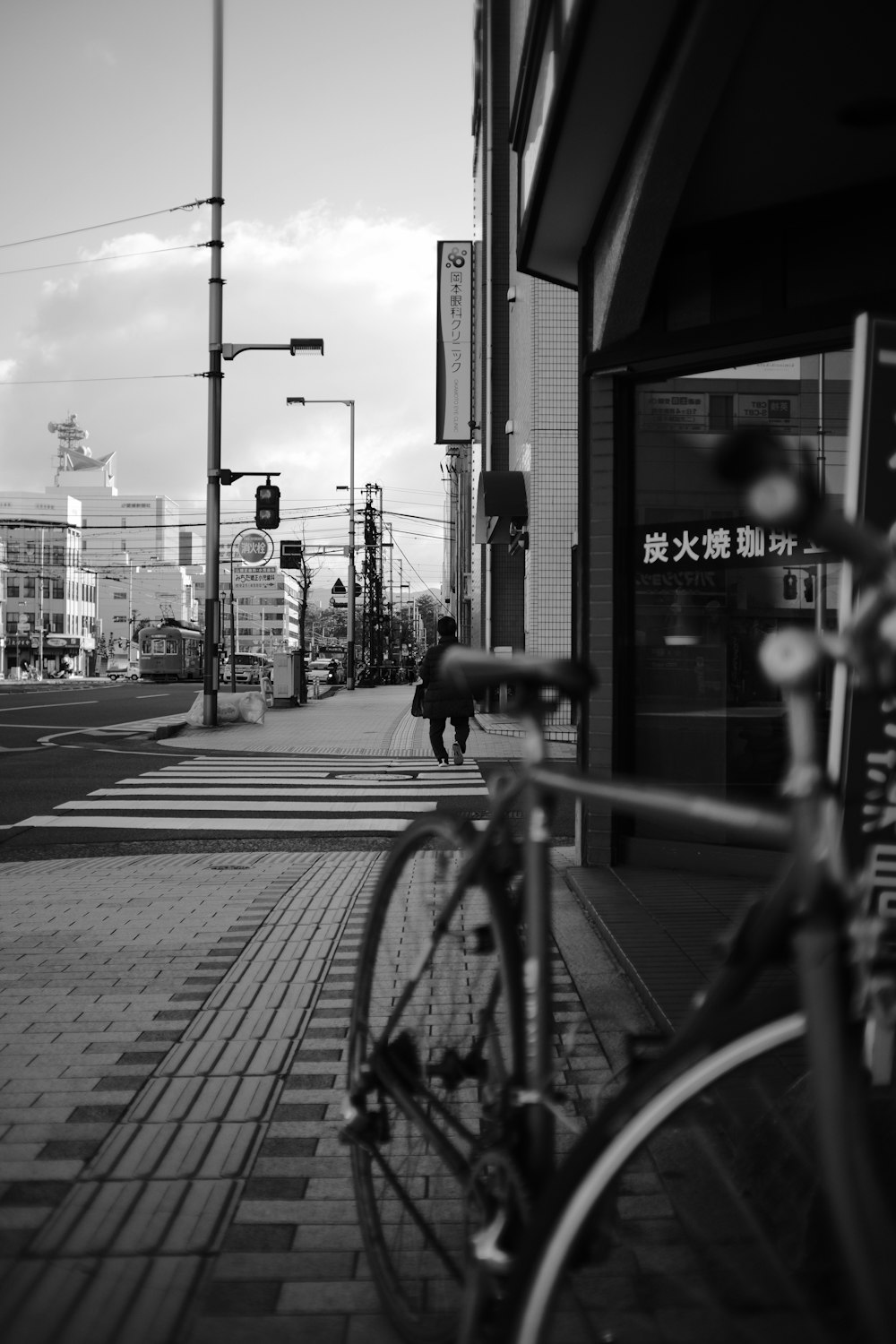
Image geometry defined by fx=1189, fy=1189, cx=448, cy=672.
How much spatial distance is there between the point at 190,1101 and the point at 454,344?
2777cm

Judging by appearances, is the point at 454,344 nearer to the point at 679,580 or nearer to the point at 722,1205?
the point at 679,580

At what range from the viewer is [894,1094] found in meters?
1.53

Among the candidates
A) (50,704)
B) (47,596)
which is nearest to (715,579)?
(50,704)

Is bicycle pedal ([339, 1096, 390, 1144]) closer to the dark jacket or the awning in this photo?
the dark jacket

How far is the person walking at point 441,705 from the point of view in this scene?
14.5 meters

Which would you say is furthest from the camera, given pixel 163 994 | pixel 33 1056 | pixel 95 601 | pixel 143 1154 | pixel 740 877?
pixel 95 601

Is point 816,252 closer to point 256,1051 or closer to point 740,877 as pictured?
point 740,877

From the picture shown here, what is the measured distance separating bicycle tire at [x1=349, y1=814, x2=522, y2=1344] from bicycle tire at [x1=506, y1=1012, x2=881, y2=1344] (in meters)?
0.45

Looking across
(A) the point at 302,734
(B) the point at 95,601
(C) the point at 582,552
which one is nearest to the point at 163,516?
(B) the point at 95,601

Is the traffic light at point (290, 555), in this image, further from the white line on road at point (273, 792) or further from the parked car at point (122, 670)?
the parked car at point (122, 670)

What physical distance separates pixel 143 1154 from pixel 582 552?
4.47 meters

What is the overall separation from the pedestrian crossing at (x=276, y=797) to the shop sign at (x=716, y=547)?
3.80m

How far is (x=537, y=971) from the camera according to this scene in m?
1.83

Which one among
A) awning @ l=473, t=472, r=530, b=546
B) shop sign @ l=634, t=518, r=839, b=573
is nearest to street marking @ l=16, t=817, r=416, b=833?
shop sign @ l=634, t=518, r=839, b=573
